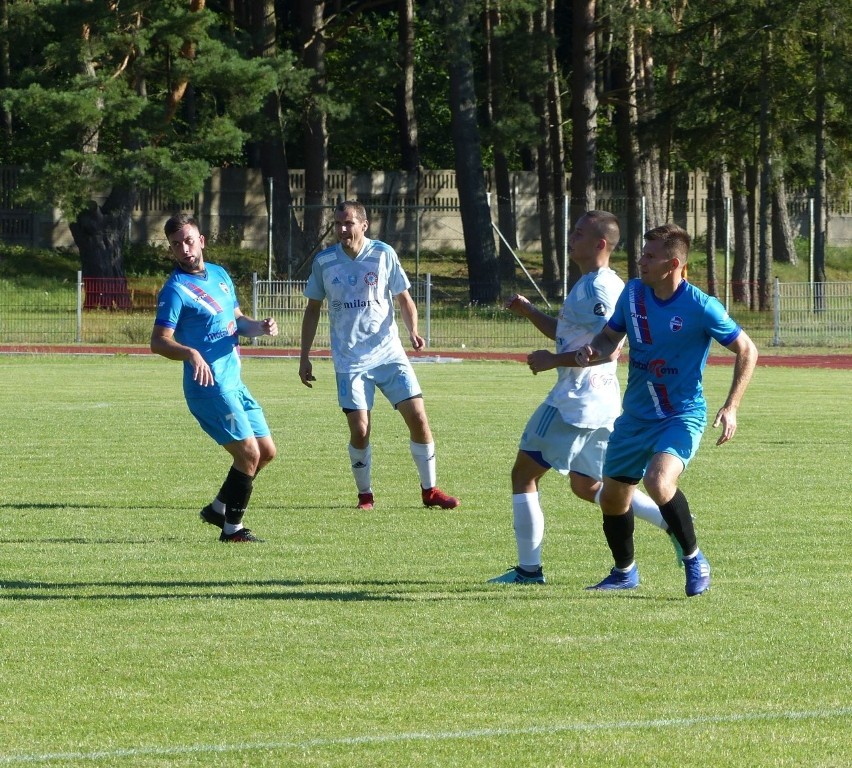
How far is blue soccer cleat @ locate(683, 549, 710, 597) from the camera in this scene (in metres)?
7.25

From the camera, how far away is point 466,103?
4331 cm

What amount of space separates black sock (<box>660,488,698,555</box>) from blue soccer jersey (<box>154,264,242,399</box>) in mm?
3171

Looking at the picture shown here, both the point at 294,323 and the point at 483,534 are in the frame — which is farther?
the point at 294,323

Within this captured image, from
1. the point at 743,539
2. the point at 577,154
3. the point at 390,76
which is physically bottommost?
the point at 743,539

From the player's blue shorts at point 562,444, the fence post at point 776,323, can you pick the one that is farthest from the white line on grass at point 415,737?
the fence post at point 776,323

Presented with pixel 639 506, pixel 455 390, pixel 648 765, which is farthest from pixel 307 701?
pixel 455 390

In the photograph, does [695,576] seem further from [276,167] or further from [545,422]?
[276,167]

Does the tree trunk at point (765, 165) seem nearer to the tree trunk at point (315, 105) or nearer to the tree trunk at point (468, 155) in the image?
the tree trunk at point (468, 155)

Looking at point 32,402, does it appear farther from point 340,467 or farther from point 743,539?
point 743,539

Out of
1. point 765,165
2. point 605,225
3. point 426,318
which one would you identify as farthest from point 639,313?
point 765,165

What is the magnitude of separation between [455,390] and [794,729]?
56.1ft

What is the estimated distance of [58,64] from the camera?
38844 mm

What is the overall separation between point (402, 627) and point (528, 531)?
1210mm

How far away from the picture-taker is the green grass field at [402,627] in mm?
4949
